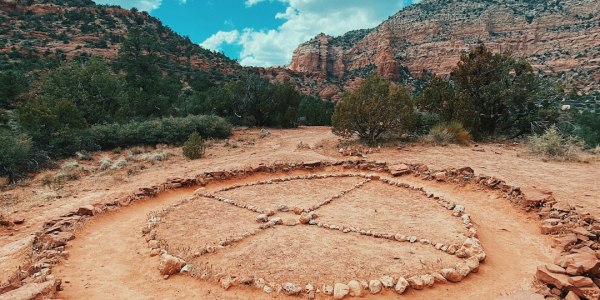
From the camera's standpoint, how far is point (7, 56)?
3700cm

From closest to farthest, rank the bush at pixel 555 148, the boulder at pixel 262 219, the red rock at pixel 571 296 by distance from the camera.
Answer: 1. the red rock at pixel 571 296
2. the boulder at pixel 262 219
3. the bush at pixel 555 148

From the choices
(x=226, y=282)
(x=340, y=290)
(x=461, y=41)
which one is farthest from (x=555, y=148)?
(x=461, y=41)

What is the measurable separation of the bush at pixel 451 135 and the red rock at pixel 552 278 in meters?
12.3

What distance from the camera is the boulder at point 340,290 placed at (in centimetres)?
530

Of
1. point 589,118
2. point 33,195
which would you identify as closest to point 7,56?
point 33,195

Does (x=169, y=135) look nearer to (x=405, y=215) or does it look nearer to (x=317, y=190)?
(x=317, y=190)

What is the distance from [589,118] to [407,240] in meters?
25.0

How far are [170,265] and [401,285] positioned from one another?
152 inches

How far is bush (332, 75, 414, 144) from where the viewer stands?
17173mm

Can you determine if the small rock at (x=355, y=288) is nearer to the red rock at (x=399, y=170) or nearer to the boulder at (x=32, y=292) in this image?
the boulder at (x=32, y=292)

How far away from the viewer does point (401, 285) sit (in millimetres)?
5457

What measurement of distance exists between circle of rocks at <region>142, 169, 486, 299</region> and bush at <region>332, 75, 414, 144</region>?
22.4ft

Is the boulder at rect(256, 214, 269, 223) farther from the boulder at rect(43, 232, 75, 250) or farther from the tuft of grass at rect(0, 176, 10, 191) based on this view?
the tuft of grass at rect(0, 176, 10, 191)

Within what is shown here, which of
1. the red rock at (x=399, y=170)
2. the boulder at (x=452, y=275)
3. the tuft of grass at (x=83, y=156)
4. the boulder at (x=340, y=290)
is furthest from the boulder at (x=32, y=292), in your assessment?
the tuft of grass at (x=83, y=156)
